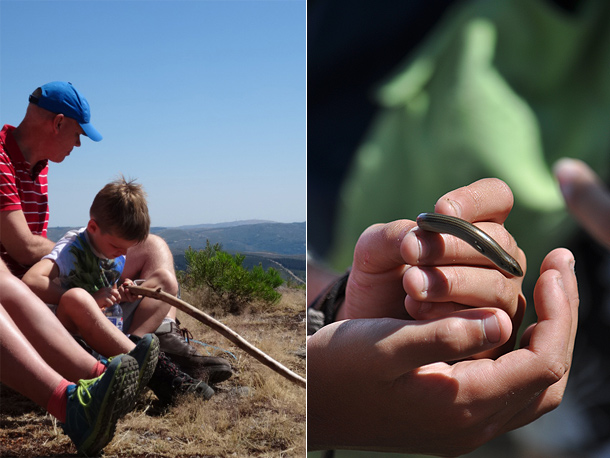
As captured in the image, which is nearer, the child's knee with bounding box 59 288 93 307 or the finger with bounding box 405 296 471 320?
the finger with bounding box 405 296 471 320

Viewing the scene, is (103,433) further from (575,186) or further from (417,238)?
(575,186)

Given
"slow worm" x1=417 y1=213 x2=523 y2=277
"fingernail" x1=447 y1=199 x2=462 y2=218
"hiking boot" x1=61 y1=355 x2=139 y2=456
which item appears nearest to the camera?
"slow worm" x1=417 y1=213 x2=523 y2=277

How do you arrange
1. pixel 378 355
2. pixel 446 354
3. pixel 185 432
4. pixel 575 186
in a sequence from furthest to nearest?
pixel 185 432
pixel 575 186
pixel 378 355
pixel 446 354

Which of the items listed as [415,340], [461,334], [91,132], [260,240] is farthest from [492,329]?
[91,132]

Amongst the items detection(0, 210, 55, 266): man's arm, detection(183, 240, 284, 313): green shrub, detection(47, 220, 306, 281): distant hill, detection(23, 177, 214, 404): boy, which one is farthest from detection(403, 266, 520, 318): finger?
detection(0, 210, 55, 266): man's arm

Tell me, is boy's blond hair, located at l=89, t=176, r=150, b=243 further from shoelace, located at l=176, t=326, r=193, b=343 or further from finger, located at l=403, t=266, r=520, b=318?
finger, located at l=403, t=266, r=520, b=318

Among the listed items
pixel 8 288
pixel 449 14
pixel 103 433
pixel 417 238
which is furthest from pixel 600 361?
pixel 8 288

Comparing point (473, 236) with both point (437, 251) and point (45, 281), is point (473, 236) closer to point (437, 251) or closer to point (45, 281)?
point (437, 251)

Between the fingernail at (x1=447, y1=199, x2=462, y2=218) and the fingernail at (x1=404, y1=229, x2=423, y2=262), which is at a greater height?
the fingernail at (x1=447, y1=199, x2=462, y2=218)
